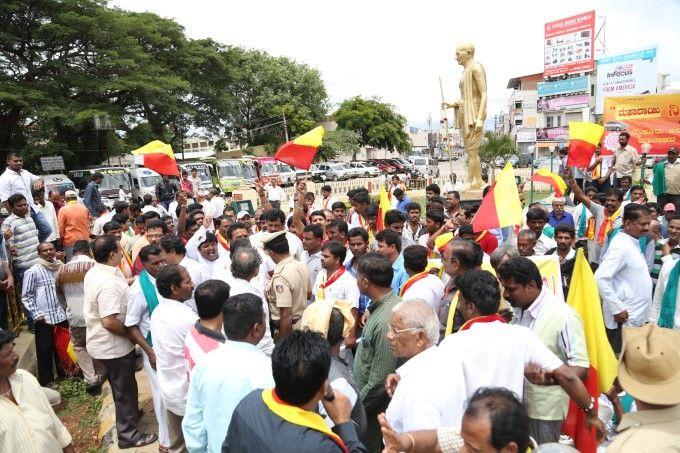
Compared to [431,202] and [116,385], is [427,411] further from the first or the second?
[431,202]

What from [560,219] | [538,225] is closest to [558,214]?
[560,219]

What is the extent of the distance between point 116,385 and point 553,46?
49.9 m

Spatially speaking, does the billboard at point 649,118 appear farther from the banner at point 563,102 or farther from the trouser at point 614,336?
the banner at point 563,102

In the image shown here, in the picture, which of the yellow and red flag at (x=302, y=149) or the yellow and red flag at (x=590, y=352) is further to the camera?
the yellow and red flag at (x=302, y=149)

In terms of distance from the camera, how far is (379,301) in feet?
10.6

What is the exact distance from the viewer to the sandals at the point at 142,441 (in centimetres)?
431

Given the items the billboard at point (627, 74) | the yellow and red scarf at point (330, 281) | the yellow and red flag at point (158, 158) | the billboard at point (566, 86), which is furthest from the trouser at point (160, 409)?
the billboard at point (566, 86)

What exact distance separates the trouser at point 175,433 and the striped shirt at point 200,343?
99 centimetres

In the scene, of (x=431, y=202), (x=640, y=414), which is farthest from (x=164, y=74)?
(x=640, y=414)

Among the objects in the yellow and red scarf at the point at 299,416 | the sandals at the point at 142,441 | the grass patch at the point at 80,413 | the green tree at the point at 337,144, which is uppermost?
the green tree at the point at 337,144

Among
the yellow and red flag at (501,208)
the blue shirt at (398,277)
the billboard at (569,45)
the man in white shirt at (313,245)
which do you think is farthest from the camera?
the billboard at (569,45)

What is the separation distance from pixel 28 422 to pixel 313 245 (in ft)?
10.0

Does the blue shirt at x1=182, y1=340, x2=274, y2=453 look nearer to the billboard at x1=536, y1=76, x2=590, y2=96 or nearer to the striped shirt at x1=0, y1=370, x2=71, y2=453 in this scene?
the striped shirt at x1=0, y1=370, x2=71, y2=453

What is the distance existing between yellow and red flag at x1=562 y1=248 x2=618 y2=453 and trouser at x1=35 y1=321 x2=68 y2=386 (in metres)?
5.22
